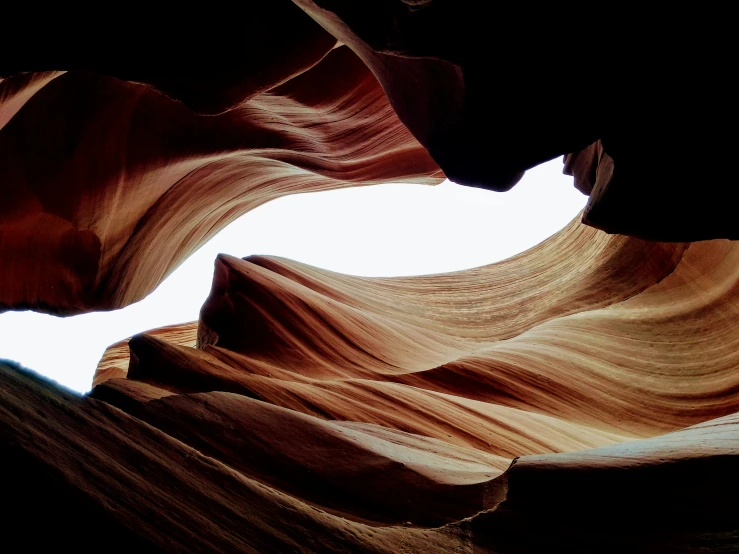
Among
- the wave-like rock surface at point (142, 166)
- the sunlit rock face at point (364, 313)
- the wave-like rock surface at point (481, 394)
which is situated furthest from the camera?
the wave-like rock surface at point (142, 166)

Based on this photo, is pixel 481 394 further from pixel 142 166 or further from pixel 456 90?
pixel 142 166

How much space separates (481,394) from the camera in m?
4.25

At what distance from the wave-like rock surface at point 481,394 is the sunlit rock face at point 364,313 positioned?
1 centimetres

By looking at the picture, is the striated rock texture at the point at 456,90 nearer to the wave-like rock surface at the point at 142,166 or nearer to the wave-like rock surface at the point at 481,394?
the wave-like rock surface at the point at 142,166

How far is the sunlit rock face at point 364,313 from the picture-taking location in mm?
1677

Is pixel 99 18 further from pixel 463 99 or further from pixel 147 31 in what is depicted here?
pixel 463 99

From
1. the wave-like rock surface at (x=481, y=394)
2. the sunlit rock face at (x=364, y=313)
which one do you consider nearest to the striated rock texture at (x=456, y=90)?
the sunlit rock face at (x=364, y=313)

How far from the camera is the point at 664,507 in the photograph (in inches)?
69.0

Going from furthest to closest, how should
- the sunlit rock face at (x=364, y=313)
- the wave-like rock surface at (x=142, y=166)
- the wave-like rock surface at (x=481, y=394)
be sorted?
the wave-like rock surface at (x=142, y=166)
the wave-like rock surface at (x=481, y=394)
the sunlit rock face at (x=364, y=313)

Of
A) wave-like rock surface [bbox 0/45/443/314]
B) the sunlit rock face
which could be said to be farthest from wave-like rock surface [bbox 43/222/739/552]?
wave-like rock surface [bbox 0/45/443/314]

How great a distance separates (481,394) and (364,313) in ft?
3.47

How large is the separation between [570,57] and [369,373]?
257 cm

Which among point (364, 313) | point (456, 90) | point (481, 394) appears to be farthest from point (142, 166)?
point (456, 90)

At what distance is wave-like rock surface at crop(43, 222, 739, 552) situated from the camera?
5.85ft
